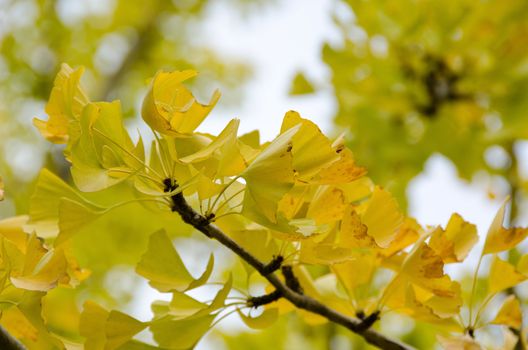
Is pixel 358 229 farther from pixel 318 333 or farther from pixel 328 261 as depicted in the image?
pixel 318 333

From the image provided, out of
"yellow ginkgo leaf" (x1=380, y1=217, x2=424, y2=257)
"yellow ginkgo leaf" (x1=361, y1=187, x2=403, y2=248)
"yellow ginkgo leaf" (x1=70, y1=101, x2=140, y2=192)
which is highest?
"yellow ginkgo leaf" (x1=70, y1=101, x2=140, y2=192)

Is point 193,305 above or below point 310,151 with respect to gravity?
below

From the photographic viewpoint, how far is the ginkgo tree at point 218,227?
1.13ft

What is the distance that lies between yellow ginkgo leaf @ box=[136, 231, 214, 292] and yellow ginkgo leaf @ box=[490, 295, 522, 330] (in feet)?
0.77

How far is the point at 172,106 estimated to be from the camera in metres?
0.36

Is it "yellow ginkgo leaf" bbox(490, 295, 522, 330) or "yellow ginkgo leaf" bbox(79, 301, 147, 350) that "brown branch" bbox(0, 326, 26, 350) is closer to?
"yellow ginkgo leaf" bbox(79, 301, 147, 350)

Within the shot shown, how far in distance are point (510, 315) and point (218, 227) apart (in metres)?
0.23

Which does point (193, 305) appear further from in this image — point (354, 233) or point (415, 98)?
point (415, 98)

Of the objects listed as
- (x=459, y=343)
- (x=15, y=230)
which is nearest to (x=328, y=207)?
(x=459, y=343)

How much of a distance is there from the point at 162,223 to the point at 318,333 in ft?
1.77

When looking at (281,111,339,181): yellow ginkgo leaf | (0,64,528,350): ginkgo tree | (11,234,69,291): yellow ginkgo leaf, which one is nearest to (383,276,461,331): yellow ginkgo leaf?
(0,64,528,350): ginkgo tree

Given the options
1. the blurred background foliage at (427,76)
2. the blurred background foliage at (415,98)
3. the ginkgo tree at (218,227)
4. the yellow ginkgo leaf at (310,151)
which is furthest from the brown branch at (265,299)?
the blurred background foliage at (427,76)

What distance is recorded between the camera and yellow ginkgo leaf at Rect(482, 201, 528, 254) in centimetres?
43

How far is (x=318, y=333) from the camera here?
122 cm
